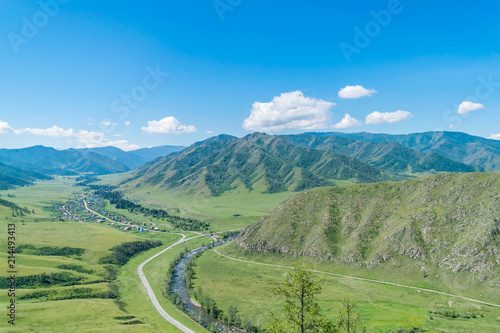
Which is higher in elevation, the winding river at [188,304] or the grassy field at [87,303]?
the grassy field at [87,303]

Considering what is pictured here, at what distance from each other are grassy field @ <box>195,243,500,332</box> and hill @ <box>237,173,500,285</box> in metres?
18.3

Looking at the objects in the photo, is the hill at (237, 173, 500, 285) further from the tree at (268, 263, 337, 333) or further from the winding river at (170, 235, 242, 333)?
the tree at (268, 263, 337, 333)

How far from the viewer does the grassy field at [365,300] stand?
93.6 m

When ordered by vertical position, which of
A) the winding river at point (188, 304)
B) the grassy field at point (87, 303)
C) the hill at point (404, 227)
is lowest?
the winding river at point (188, 304)

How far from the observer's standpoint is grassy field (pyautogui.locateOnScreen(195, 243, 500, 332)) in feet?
307

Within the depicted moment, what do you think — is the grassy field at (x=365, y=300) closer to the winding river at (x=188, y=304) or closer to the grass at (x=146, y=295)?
the winding river at (x=188, y=304)

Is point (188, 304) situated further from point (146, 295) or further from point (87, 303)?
point (87, 303)

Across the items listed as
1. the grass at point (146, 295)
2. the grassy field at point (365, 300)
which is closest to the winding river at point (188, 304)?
the grass at point (146, 295)

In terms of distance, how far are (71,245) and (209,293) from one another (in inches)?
4632

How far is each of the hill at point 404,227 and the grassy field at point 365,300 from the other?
1834cm

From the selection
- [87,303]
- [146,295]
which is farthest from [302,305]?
[146,295]

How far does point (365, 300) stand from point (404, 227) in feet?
188

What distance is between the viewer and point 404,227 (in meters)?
150

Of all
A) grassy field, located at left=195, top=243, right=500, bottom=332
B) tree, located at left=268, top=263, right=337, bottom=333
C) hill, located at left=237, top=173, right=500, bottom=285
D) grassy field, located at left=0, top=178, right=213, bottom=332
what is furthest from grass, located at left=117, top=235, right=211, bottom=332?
tree, located at left=268, top=263, right=337, bottom=333
